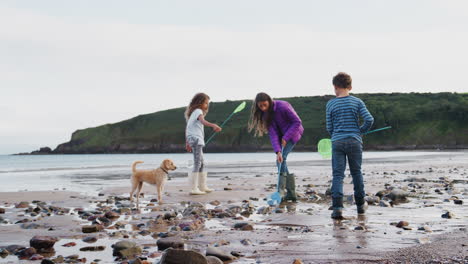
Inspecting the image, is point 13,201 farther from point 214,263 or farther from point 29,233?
point 214,263

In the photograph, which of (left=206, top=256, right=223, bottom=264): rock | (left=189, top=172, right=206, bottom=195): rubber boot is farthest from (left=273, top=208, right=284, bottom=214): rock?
(left=189, top=172, right=206, bottom=195): rubber boot

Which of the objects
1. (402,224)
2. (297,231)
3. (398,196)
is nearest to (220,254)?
(297,231)

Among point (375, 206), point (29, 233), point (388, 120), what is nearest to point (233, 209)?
point (375, 206)

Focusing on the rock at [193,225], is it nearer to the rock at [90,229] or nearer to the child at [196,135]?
the rock at [90,229]

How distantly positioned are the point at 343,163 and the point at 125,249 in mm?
4138

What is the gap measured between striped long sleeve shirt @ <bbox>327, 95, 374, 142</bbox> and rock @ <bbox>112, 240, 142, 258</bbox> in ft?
13.0

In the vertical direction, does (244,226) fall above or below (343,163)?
below

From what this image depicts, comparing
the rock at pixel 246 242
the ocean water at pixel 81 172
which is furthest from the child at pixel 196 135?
the rock at pixel 246 242

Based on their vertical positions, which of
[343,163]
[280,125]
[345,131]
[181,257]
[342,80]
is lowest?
[181,257]

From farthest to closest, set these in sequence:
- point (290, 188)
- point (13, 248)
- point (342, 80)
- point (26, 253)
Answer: point (290, 188) → point (342, 80) → point (13, 248) → point (26, 253)

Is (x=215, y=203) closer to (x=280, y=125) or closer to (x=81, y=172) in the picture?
(x=280, y=125)

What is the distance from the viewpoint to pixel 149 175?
34.5 ft

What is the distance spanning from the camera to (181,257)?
159 inches

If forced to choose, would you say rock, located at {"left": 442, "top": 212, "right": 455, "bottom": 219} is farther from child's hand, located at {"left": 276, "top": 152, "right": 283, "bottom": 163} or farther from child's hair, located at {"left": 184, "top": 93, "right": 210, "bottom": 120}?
child's hair, located at {"left": 184, "top": 93, "right": 210, "bottom": 120}
